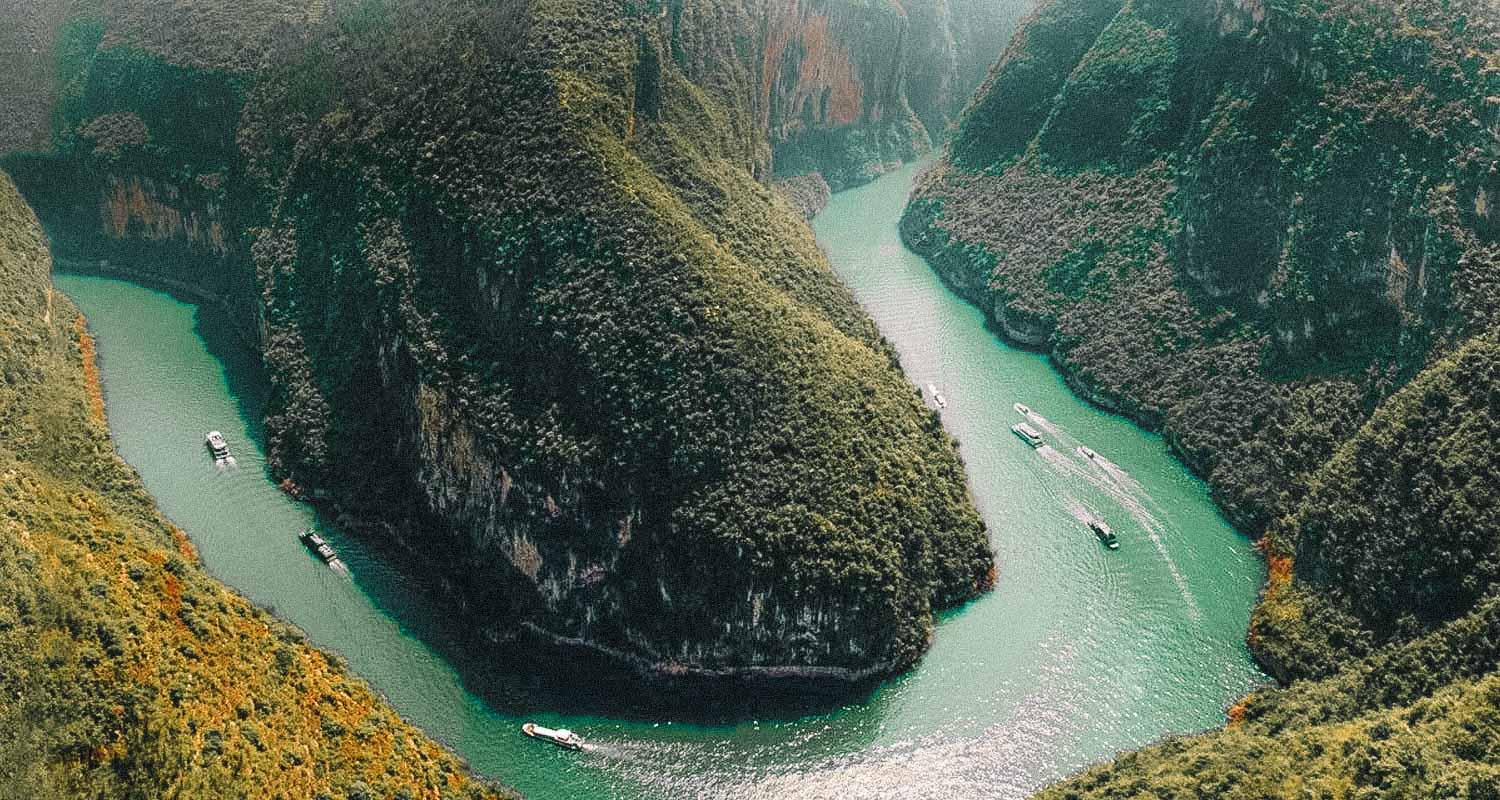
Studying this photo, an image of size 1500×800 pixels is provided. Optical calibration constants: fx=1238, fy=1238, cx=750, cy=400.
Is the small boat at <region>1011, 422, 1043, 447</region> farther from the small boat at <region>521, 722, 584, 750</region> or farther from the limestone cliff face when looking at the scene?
the limestone cliff face

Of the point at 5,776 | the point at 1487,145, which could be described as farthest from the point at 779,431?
the point at 1487,145

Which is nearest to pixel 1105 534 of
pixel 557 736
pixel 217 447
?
pixel 557 736

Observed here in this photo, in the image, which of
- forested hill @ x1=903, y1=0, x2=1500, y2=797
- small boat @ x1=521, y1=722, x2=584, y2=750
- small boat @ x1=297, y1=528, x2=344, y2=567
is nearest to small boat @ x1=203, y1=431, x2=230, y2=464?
small boat @ x1=297, y1=528, x2=344, y2=567

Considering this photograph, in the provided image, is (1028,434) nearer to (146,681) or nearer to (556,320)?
(556,320)

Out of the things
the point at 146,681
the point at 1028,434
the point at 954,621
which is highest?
the point at 1028,434

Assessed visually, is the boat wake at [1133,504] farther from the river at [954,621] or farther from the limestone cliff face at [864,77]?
the limestone cliff face at [864,77]
